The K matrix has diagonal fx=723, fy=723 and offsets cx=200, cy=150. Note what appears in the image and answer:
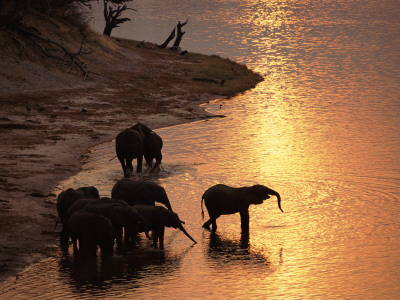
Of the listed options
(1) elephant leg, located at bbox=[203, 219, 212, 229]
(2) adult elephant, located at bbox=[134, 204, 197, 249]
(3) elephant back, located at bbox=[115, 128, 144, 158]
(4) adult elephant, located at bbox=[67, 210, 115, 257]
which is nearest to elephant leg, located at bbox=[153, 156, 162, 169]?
(3) elephant back, located at bbox=[115, 128, 144, 158]

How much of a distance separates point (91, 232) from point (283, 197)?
6.42m

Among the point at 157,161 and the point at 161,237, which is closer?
the point at 161,237

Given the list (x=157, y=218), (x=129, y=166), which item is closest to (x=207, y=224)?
(x=157, y=218)

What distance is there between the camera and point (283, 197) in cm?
1820

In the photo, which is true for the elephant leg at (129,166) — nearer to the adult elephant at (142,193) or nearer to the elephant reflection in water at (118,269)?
the adult elephant at (142,193)

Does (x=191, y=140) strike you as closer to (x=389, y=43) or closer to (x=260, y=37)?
(x=389, y=43)

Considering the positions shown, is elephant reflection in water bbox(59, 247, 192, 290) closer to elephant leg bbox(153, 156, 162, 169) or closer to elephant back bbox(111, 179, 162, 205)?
elephant back bbox(111, 179, 162, 205)

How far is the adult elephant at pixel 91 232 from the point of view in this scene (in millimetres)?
13227

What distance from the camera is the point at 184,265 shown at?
13.7 m

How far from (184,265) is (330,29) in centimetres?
5764

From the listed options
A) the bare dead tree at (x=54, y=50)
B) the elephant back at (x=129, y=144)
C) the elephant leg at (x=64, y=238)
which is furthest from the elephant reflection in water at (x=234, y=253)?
the bare dead tree at (x=54, y=50)

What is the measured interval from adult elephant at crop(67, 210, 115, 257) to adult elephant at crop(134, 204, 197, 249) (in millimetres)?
1014

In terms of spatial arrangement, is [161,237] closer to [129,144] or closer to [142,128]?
[129,144]

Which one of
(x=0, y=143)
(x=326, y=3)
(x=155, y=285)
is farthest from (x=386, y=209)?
(x=326, y=3)
